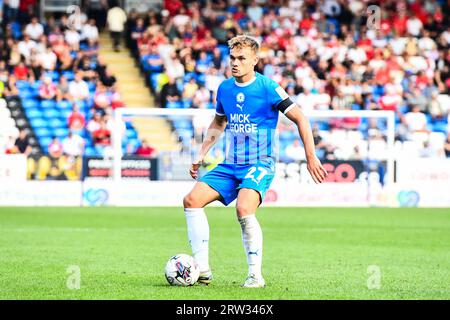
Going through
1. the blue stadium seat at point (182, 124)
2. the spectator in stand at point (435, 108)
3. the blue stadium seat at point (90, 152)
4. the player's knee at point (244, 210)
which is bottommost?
the player's knee at point (244, 210)

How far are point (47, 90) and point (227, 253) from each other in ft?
55.4

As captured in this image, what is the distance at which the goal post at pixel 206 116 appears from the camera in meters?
26.9

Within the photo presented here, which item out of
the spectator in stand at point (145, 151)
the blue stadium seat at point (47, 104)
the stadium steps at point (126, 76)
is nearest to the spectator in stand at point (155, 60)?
the stadium steps at point (126, 76)

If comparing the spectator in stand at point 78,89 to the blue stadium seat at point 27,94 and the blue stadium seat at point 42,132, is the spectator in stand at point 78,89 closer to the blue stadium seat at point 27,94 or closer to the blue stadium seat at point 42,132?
the blue stadium seat at point 27,94

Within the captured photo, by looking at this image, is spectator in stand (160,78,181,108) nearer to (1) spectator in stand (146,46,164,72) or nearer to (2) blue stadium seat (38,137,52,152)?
(1) spectator in stand (146,46,164,72)

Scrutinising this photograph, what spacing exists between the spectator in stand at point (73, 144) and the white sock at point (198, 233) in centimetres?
1714

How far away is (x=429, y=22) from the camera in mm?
36031

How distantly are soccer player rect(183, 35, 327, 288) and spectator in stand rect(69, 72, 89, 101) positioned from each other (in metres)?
20.4

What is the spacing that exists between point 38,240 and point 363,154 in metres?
13.2

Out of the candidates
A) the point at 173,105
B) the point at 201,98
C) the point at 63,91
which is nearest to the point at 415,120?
the point at 201,98

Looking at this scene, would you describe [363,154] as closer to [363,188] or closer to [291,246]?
[363,188]

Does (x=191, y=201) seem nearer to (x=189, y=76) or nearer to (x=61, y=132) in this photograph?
(x=61, y=132)

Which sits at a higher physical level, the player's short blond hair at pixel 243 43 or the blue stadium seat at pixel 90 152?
the player's short blond hair at pixel 243 43

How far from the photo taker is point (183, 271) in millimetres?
10109
